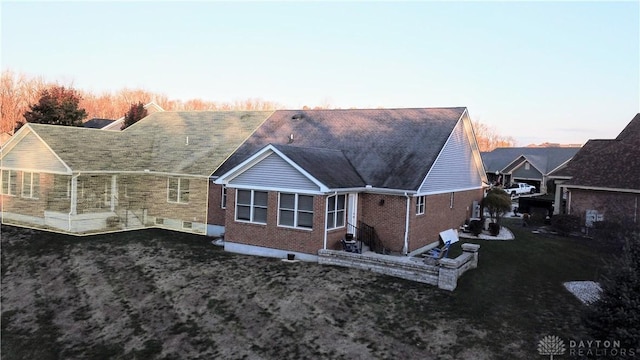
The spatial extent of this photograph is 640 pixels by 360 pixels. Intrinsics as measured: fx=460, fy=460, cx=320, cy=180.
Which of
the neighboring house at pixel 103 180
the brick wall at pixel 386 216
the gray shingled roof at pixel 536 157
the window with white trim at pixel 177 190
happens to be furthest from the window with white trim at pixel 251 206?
the gray shingled roof at pixel 536 157

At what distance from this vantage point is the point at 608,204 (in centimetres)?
2544

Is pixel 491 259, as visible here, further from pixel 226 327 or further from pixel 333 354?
pixel 226 327

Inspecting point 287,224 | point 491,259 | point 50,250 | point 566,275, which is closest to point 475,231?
point 491,259

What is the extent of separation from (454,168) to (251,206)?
10.3 meters

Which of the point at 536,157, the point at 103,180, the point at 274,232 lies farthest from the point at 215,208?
the point at 536,157

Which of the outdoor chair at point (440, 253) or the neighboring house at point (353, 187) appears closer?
the outdoor chair at point (440, 253)

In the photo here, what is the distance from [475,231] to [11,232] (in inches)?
913

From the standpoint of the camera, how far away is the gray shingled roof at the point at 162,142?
2291cm

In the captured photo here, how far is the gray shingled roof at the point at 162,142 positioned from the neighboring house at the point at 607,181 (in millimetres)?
18696

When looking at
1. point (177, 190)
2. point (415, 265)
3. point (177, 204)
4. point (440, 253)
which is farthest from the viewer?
point (177, 190)

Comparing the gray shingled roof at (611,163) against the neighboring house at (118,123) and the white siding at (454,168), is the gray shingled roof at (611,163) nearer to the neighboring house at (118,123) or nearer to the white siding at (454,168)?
the white siding at (454,168)

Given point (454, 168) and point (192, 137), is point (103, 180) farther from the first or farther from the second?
point (454, 168)

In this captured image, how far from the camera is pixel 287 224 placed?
18.1 metres

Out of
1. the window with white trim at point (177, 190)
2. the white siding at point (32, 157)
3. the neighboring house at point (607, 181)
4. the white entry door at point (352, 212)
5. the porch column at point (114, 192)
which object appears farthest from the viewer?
the neighboring house at point (607, 181)
